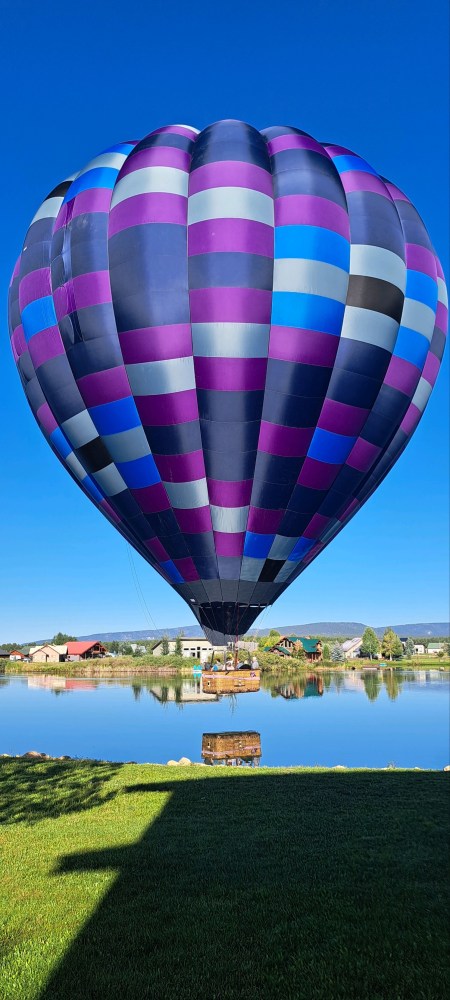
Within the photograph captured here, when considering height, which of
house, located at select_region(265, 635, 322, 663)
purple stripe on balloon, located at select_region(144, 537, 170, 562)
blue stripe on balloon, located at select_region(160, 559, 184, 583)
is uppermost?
purple stripe on balloon, located at select_region(144, 537, 170, 562)

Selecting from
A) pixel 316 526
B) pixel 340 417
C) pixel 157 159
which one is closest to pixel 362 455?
pixel 340 417

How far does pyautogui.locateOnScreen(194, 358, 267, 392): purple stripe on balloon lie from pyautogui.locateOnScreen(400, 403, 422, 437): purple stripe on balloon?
392 centimetres

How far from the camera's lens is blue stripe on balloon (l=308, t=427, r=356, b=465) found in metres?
12.2

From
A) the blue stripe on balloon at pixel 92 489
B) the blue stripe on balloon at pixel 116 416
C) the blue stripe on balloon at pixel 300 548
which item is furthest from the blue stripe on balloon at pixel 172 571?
the blue stripe on balloon at pixel 116 416

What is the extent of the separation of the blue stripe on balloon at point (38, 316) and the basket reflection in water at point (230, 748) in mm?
9341

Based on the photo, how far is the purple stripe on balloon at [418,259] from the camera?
13.0 metres

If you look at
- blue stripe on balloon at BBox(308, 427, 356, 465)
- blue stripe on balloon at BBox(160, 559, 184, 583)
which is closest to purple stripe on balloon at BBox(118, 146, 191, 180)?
blue stripe on balloon at BBox(308, 427, 356, 465)

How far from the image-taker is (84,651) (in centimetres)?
7838

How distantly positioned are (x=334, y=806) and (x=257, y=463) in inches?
241

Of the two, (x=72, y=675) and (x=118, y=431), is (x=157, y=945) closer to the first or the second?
(x=118, y=431)

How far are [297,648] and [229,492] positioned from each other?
68410 millimetres

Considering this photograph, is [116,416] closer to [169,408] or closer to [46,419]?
[169,408]

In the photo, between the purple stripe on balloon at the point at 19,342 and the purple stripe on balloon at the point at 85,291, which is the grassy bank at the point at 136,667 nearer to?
the purple stripe on balloon at the point at 19,342

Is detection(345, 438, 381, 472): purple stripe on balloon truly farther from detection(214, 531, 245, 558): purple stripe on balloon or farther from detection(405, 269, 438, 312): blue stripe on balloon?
detection(405, 269, 438, 312): blue stripe on balloon
